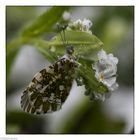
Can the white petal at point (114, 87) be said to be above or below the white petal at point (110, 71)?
below

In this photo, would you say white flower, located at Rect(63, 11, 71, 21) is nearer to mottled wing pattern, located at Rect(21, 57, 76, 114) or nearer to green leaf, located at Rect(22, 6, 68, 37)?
green leaf, located at Rect(22, 6, 68, 37)

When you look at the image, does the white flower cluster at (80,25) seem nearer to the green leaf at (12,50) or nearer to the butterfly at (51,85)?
the butterfly at (51,85)

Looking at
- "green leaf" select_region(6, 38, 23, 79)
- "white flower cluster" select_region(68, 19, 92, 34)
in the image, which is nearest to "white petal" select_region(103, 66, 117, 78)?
"white flower cluster" select_region(68, 19, 92, 34)

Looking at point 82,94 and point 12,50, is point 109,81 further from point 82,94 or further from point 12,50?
point 12,50

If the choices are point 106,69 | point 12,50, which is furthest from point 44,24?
point 106,69

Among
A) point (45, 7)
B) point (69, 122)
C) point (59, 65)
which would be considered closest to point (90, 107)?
point (69, 122)

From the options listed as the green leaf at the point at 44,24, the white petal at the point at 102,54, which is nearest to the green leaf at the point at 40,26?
the green leaf at the point at 44,24
